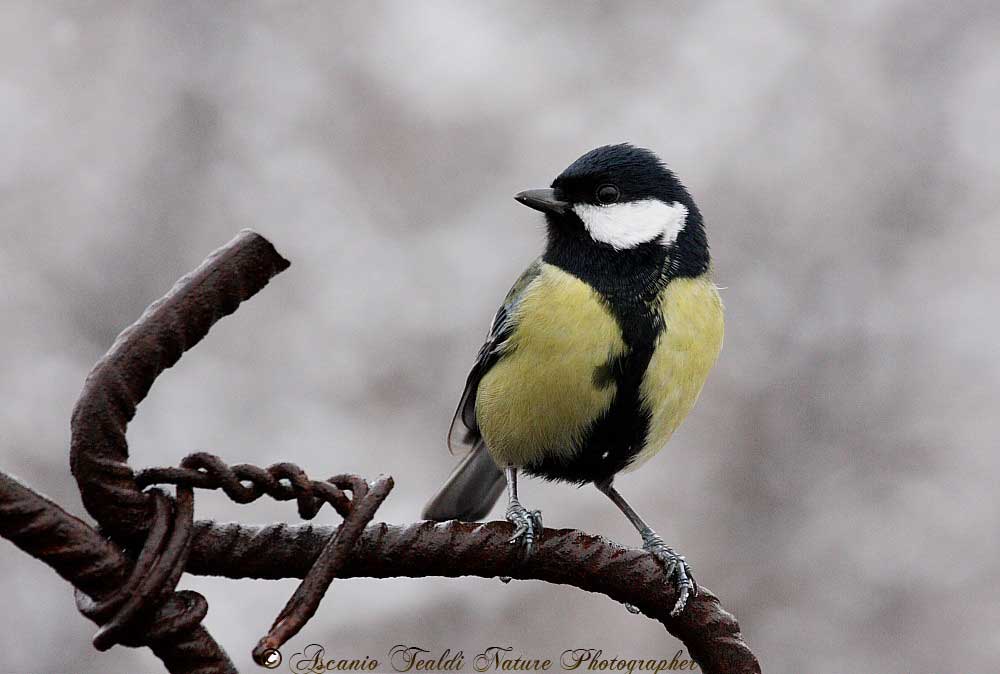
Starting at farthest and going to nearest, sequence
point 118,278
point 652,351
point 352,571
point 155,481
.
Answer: point 118,278 → point 652,351 → point 352,571 → point 155,481

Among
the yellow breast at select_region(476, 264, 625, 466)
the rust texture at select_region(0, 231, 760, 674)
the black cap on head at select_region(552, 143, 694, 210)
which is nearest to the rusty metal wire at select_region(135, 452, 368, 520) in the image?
the rust texture at select_region(0, 231, 760, 674)

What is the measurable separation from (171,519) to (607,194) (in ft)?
4.10

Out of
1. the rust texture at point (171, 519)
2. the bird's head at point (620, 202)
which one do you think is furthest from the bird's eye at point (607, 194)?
the rust texture at point (171, 519)

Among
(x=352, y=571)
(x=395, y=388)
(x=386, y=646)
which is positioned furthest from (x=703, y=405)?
(x=352, y=571)

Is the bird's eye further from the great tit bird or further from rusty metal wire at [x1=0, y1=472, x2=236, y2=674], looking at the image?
rusty metal wire at [x1=0, y1=472, x2=236, y2=674]

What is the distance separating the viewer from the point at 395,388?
10.3 ft

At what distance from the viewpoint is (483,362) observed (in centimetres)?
210

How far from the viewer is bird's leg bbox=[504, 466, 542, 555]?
1.14 m

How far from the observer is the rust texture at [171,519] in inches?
33.9

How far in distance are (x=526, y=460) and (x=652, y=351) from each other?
0.33m

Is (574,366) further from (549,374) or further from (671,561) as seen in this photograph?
(671,561)

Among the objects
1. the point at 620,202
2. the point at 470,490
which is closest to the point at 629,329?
the point at 620,202

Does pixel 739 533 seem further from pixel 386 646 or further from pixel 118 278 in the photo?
pixel 118 278

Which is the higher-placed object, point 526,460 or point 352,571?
point 526,460
